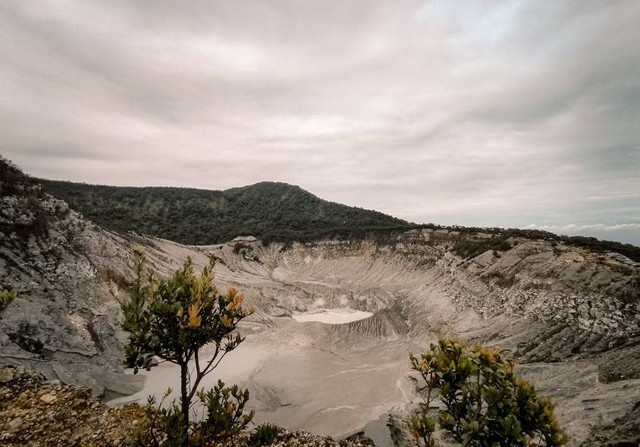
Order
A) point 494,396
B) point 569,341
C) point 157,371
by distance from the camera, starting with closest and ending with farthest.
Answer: point 494,396 → point 569,341 → point 157,371

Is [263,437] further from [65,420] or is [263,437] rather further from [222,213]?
[222,213]

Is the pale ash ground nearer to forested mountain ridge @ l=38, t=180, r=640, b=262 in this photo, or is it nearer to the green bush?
the green bush

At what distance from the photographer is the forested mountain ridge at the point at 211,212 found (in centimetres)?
8906

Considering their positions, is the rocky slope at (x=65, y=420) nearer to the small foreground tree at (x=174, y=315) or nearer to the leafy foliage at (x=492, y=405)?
the small foreground tree at (x=174, y=315)

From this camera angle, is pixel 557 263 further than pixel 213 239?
No

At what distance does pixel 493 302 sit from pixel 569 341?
9.75 meters

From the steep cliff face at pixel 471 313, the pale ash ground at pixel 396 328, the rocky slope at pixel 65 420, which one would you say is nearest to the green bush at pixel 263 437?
the rocky slope at pixel 65 420

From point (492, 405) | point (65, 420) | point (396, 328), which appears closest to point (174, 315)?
point (492, 405)

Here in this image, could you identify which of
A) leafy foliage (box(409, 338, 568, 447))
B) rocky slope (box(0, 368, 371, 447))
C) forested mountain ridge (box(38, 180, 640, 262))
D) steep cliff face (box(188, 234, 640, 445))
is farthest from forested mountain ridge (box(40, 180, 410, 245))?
leafy foliage (box(409, 338, 568, 447))

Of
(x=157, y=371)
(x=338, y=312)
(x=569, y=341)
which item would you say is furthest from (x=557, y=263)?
(x=157, y=371)

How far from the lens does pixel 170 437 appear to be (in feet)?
19.5

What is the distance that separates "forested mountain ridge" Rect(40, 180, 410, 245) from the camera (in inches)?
3506

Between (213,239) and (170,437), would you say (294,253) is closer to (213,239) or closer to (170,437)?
(213,239)

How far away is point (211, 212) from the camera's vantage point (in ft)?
370
